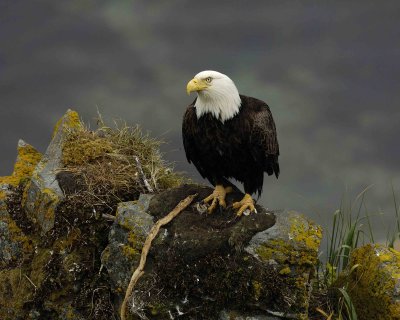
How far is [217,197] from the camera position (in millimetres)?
7457

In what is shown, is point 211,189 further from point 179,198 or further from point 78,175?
point 78,175

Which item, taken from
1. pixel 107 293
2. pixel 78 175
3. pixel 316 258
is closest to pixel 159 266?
pixel 107 293

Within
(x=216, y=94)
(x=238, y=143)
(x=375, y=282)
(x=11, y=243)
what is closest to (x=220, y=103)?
(x=216, y=94)

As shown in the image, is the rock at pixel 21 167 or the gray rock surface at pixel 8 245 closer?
the gray rock surface at pixel 8 245

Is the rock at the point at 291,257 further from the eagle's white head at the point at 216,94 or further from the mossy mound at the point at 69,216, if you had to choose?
the mossy mound at the point at 69,216

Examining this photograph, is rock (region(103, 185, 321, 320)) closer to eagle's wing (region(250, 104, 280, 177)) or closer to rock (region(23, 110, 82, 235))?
eagle's wing (region(250, 104, 280, 177))

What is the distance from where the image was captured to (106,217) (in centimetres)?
782

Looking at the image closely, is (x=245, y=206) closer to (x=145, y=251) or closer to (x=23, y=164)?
(x=145, y=251)

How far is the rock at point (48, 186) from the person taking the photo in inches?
323

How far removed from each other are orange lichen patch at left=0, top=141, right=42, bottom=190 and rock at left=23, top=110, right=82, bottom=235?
62 centimetres

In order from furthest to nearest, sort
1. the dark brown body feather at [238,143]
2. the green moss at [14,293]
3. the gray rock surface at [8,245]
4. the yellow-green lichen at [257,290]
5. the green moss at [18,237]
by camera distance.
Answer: the gray rock surface at [8,245] < the green moss at [18,237] < the green moss at [14,293] < the dark brown body feather at [238,143] < the yellow-green lichen at [257,290]

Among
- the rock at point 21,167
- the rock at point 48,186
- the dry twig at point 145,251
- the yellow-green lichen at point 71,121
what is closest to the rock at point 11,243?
the rock at point 48,186

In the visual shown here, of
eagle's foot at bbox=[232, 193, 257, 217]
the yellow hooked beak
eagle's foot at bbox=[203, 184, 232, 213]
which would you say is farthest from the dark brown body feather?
the yellow hooked beak

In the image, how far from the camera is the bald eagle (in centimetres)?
698
